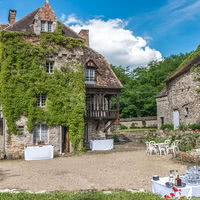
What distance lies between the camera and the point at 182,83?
22.0 meters

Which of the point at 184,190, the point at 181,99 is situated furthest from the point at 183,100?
the point at 184,190

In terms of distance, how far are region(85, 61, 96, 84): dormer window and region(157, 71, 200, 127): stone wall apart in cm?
819

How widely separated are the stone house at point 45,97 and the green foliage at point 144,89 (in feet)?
56.9

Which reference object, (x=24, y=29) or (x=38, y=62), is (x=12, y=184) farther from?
(x=24, y=29)

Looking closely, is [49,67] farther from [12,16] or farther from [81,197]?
[81,197]

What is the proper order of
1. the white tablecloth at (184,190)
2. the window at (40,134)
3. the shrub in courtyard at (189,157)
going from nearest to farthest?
the white tablecloth at (184,190), the shrub in courtyard at (189,157), the window at (40,134)

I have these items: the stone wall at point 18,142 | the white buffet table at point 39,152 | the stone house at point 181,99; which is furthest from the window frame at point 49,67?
the stone house at point 181,99

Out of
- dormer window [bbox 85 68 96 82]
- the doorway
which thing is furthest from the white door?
the doorway

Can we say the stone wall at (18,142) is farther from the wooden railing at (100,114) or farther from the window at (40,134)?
the wooden railing at (100,114)

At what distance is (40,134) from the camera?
16344 mm

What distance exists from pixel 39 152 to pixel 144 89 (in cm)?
2786

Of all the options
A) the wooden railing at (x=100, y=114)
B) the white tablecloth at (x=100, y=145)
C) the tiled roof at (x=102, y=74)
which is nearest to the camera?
the white tablecloth at (x=100, y=145)

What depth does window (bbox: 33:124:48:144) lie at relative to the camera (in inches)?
639

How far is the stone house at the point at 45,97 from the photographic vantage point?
1585cm
